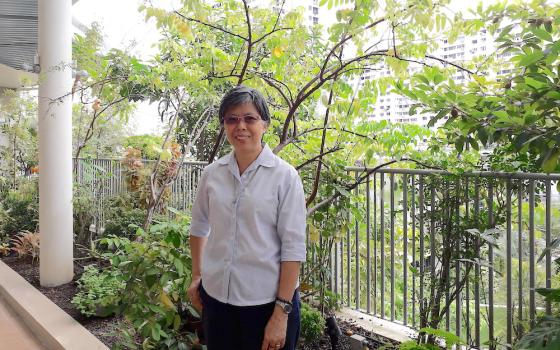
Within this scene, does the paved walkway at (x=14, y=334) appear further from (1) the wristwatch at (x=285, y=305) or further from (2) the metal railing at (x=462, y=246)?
(1) the wristwatch at (x=285, y=305)

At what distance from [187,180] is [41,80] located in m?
1.82

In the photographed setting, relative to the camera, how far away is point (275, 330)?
154 cm

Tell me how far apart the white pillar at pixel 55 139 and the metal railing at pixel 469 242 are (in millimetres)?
2709

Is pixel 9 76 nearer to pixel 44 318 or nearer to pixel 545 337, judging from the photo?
pixel 44 318

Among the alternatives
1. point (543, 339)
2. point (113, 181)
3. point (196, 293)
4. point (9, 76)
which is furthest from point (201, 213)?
point (9, 76)

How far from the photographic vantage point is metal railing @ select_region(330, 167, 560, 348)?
2152mm

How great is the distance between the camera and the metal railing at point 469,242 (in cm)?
215

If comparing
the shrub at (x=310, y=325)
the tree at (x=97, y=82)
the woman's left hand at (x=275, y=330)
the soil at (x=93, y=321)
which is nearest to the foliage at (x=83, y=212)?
the tree at (x=97, y=82)

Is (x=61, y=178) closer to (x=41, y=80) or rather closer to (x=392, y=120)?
(x=41, y=80)

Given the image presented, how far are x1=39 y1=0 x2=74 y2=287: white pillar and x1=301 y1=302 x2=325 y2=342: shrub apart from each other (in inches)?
104

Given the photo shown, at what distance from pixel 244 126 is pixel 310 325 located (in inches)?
57.8

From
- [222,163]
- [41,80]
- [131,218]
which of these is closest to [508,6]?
[222,163]

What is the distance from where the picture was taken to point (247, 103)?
5.26 feet

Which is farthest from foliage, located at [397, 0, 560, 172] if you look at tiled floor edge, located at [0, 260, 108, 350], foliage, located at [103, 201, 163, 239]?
foliage, located at [103, 201, 163, 239]
